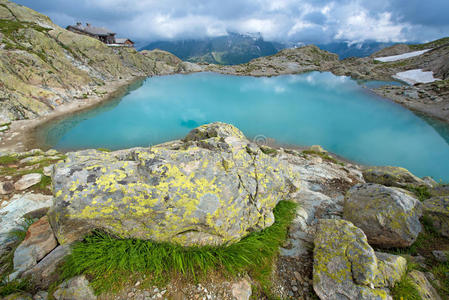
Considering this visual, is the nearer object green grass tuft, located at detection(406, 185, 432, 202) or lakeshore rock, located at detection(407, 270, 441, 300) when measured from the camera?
lakeshore rock, located at detection(407, 270, 441, 300)

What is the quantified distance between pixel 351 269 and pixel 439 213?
4552 millimetres

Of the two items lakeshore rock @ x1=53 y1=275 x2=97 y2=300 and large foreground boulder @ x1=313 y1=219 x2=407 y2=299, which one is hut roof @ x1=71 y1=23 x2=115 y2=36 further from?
large foreground boulder @ x1=313 y1=219 x2=407 y2=299

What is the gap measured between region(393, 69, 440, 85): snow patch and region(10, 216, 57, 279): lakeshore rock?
3628 inches

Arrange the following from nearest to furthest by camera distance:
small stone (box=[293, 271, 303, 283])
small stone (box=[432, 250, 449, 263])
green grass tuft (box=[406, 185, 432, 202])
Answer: small stone (box=[293, 271, 303, 283]) < small stone (box=[432, 250, 449, 263]) < green grass tuft (box=[406, 185, 432, 202])

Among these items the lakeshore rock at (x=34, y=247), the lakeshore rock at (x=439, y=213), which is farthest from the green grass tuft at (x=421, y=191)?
the lakeshore rock at (x=34, y=247)

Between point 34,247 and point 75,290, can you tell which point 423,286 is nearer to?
point 75,290

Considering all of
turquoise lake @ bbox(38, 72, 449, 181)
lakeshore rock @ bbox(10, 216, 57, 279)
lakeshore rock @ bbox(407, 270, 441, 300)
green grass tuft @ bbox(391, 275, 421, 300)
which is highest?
lakeshore rock @ bbox(10, 216, 57, 279)

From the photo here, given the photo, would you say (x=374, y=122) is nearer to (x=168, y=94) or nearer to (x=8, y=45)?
(x=168, y=94)

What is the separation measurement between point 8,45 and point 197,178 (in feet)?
179

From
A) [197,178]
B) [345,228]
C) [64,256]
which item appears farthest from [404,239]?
[64,256]

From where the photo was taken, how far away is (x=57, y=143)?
76.5ft

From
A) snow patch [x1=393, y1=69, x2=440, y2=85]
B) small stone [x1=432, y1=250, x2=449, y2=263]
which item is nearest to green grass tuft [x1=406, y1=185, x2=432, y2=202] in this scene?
small stone [x1=432, y1=250, x2=449, y2=263]

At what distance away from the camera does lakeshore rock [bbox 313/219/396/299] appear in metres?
3.72

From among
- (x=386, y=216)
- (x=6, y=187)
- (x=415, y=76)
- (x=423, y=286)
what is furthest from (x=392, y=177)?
(x=415, y=76)
